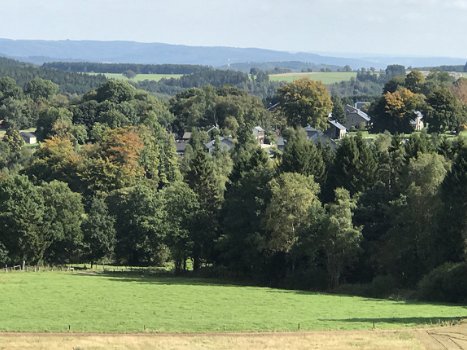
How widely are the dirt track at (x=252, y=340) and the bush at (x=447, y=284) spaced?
12.1m

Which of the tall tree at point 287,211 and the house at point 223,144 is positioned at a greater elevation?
the tall tree at point 287,211

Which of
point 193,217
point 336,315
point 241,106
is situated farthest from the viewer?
point 241,106

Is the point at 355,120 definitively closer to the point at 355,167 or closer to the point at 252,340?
the point at 355,167

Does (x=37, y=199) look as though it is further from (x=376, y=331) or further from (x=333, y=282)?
(x=376, y=331)

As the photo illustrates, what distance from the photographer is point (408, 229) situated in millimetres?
59156

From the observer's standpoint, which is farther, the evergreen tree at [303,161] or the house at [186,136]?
the house at [186,136]

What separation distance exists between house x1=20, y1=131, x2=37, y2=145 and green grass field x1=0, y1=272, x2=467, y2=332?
3921 inches

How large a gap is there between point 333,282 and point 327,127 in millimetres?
81145

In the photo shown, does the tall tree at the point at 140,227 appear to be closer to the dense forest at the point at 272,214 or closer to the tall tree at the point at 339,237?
the dense forest at the point at 272,214

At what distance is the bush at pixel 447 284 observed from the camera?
174 ft

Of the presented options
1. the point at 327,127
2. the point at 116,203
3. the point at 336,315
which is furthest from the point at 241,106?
the point at 336,315

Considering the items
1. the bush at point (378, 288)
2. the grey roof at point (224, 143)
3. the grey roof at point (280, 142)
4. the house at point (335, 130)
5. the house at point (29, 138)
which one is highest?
the house at point (335, 130)

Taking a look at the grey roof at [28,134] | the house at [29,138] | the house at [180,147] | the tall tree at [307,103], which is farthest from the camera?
the grey roof at [28,134]

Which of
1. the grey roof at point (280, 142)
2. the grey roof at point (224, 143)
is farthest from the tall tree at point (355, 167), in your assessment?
the grey roof at point (280, 142)
